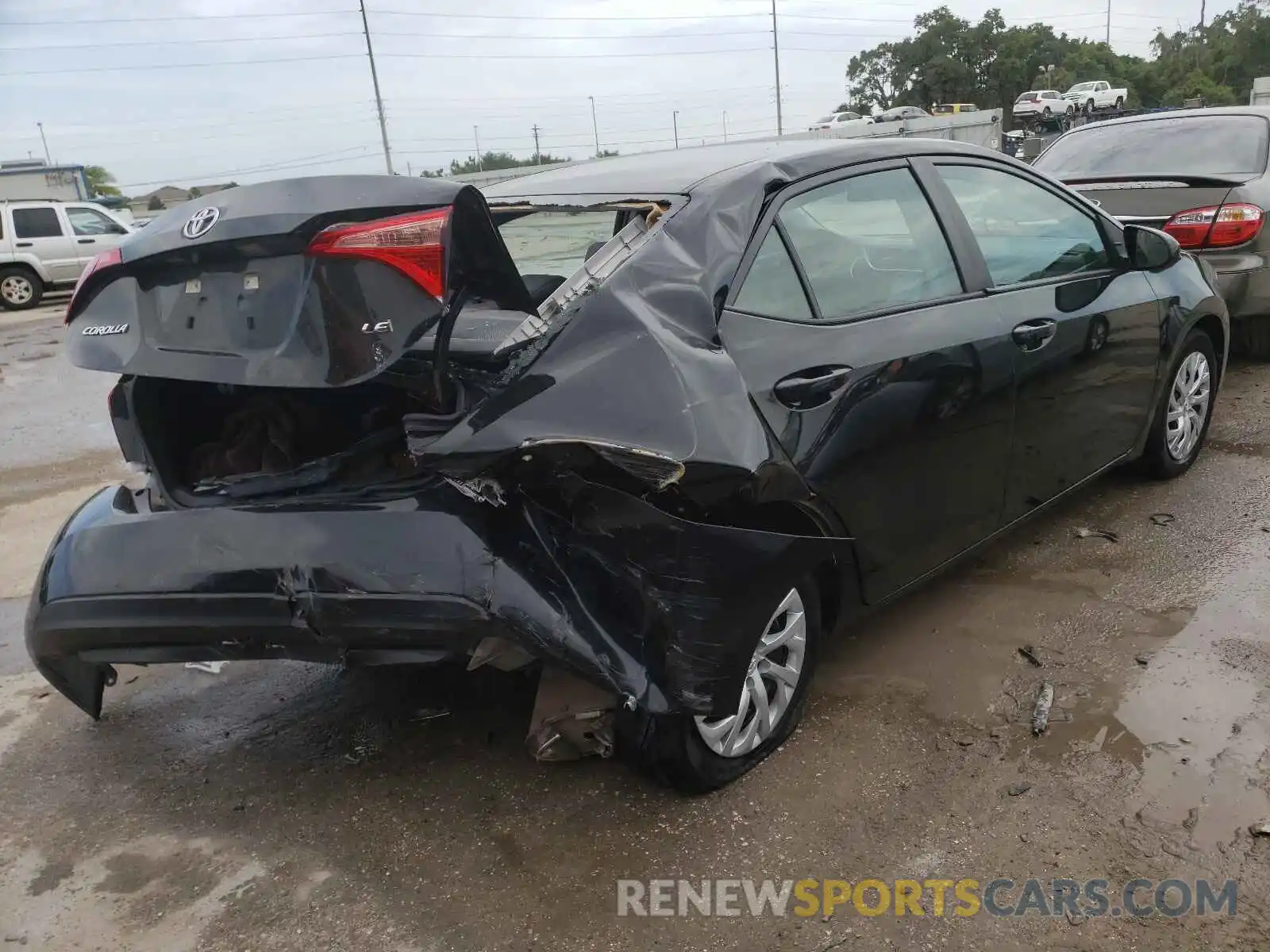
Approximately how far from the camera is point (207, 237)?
234cm

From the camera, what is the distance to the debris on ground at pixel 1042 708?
2.96 meters

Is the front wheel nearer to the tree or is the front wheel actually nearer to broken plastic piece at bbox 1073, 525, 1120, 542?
broken plastic piece at bbox 1073, 525, 1120, 542

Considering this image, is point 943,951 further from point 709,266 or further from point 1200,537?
point 1200,537

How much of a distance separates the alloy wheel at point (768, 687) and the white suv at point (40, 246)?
57.0ft

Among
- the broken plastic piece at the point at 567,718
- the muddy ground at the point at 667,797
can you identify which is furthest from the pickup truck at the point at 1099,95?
the broken plastic piece at the point at 567,718

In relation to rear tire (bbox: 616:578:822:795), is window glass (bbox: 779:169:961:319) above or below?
above

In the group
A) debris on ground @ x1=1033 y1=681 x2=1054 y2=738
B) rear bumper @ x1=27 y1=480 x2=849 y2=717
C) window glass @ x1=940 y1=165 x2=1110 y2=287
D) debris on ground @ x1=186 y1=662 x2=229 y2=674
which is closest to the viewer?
rear bumper @ x1=27 y1=480 x2=849 y2=717

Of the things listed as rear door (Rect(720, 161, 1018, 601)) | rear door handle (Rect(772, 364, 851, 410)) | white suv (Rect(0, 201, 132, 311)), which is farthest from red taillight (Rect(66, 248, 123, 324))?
white suv (Rect(0, 201, 132, 311))

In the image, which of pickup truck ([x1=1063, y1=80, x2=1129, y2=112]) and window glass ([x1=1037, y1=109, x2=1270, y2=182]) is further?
pickup truck ([x1=1063, y1=80, x2=1129, y2=112])

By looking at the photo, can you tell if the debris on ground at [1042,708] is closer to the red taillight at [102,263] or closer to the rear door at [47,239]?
the red taillight at [102,263]

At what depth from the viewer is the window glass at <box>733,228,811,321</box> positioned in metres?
2.66

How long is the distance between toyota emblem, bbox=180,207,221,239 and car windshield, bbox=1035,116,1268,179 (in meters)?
5.93

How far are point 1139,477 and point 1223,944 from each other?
3.06 meters

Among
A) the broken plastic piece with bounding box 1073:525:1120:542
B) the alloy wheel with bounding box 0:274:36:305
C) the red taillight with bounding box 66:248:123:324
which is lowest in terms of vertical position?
the broken plastic piece with bounding box 1073:525:1120:542
